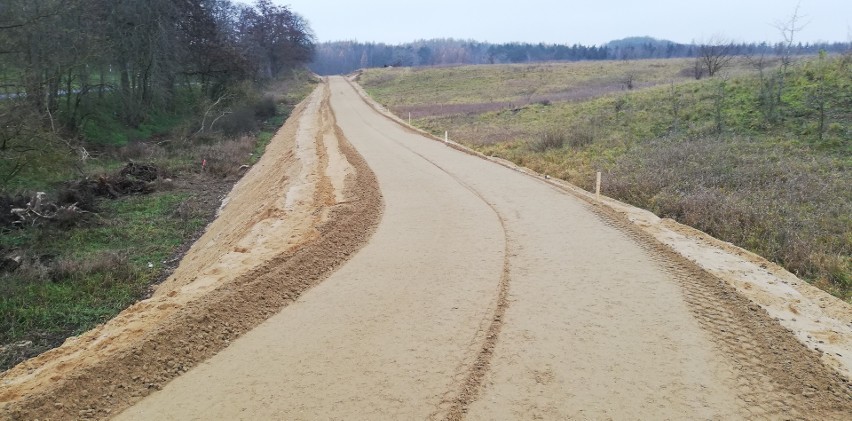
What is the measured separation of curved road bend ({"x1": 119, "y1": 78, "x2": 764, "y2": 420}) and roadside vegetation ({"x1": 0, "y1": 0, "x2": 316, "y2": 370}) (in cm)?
474

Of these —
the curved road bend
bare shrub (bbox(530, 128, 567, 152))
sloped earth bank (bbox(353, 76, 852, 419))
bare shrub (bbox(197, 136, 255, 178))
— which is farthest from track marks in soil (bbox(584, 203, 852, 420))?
bare shrub (bbox(197, 136, 255, 178))

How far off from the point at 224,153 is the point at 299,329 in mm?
20311

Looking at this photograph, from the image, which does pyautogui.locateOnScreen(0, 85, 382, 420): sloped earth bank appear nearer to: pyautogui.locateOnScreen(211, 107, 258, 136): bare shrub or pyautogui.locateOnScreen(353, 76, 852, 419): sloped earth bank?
pyautogui.locateOnScreen(353, 76, 852, 419): sloped earth bank

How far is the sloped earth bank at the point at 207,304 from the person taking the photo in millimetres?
4957

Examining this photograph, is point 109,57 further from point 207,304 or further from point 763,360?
point 763,360

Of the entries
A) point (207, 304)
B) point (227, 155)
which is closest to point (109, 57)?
point (227, 155)

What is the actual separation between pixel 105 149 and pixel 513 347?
24.9 meters

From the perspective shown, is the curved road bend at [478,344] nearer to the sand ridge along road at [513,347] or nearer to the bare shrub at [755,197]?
the sand ridge along road at [513,347]

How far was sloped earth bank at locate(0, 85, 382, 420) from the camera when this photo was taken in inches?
195

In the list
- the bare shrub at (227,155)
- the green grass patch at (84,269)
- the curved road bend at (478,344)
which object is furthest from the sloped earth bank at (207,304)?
the bare shrub at (227,155)

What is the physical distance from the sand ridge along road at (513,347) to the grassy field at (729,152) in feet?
8.36

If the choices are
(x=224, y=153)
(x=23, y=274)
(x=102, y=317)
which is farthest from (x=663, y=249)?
(x=224, y=153)

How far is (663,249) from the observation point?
8836 mm

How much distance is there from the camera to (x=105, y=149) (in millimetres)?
24375
